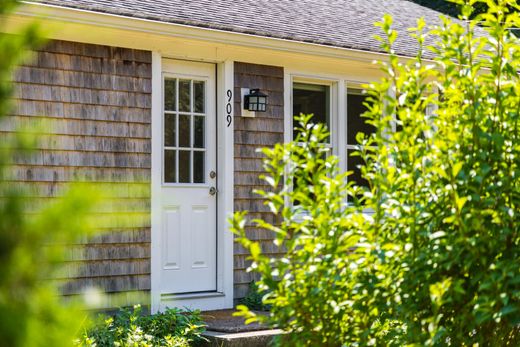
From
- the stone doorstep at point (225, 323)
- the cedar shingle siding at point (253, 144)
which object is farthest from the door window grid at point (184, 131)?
the stone doorstep at point (225, 323)

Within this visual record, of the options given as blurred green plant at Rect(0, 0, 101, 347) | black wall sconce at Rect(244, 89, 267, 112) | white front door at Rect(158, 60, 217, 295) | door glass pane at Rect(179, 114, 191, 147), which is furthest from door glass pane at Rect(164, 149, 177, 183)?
blurred green plant at Rect(0, 0, 101, 347)

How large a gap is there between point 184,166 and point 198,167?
165 mm

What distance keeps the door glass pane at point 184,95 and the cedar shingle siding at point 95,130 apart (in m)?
0.49

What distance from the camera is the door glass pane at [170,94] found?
799 cm

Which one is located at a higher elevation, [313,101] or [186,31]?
[186,31]

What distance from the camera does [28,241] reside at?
0.99 meters

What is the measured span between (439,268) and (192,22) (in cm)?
510

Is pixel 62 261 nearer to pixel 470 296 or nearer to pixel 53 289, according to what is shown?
pixel 53 289

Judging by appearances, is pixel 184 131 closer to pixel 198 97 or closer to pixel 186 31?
pixel 198 97

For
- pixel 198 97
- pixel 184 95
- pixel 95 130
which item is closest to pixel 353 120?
pixel 198 97

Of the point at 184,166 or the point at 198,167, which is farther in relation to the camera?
the point at 198,167

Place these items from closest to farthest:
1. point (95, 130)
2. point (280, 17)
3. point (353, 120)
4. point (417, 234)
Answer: point (417, 234) < point (95, 130) < point (280, 17) < point (353, 120)

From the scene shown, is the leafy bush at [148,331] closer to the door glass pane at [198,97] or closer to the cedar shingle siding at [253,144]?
the cedar shingle siding at [253,144]

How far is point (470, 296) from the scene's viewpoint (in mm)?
3281
